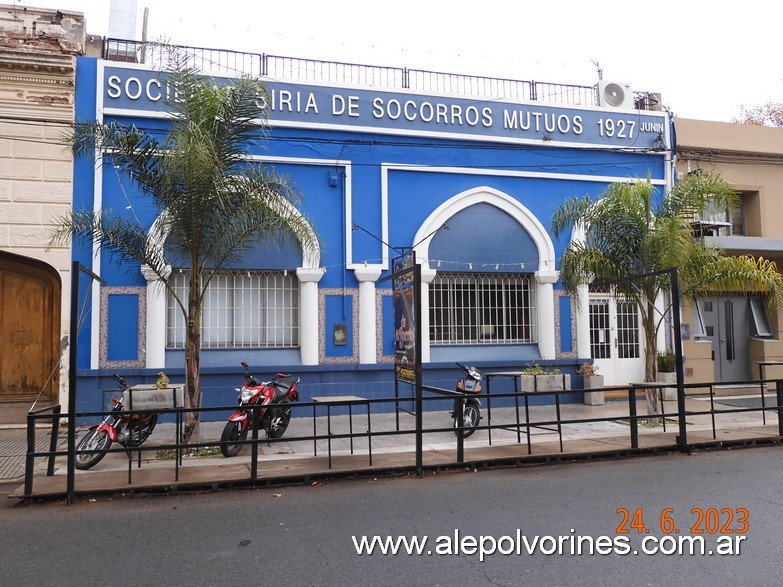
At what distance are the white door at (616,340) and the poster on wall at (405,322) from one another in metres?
6.78

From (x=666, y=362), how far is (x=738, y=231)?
179 inches

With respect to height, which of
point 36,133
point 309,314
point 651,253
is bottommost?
point 309,314

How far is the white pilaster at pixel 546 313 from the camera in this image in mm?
14594

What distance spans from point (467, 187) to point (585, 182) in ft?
9.55

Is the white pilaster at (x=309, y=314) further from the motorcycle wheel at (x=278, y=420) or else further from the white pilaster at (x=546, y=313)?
the white pilaster at (x=546, y=313)

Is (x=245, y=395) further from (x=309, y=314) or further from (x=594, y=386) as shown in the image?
(x=594, y=386)

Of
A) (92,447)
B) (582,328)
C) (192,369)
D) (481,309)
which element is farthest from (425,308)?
(92,447)

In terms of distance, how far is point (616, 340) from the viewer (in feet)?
50.2

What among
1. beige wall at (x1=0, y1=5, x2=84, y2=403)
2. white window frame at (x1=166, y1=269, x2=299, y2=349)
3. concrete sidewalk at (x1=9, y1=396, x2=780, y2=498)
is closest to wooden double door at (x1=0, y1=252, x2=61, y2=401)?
beige wall at (x1=0, y1=5, x2=84, y2=403)

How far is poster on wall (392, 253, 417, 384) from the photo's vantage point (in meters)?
9.04

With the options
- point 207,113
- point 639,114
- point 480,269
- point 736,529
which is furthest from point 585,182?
point 736,529

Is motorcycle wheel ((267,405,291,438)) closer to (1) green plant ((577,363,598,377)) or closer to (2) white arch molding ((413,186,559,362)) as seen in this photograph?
(2) white arch molding ((413,186,559,362))

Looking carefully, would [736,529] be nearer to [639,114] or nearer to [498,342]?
[498,342]

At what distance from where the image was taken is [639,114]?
1577 centimetres
